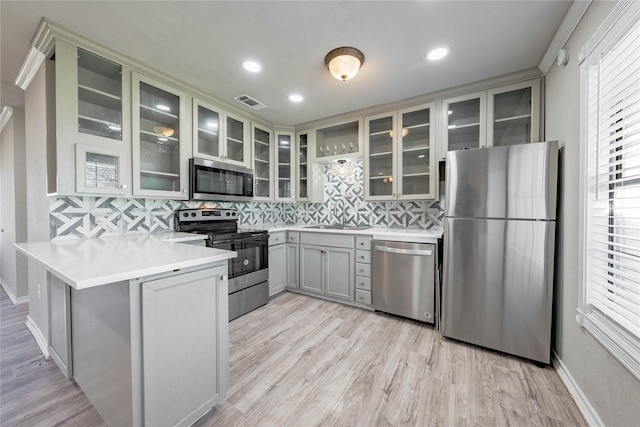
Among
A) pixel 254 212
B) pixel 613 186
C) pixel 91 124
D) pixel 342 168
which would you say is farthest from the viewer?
pixel 254 212

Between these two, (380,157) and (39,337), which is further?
(380,157)

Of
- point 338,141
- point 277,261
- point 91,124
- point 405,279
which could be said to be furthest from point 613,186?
point 91,124

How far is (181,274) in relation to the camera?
115 cm

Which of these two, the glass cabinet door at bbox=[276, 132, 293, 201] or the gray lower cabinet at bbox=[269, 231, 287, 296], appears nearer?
the gray lower cabinet at bbox=[269, 231, 287, 296]

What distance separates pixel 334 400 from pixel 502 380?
1.19m

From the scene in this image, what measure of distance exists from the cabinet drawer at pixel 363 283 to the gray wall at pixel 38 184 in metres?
2.77

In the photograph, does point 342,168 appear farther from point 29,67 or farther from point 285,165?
point 29,67

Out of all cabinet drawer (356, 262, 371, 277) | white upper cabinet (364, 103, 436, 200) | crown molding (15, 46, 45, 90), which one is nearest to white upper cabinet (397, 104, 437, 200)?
white upper cabinet (364, 103, 436, 200)

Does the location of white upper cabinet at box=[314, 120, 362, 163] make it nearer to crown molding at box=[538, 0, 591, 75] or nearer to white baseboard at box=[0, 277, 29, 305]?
crown molding at box=[538, 0, 591, 75]

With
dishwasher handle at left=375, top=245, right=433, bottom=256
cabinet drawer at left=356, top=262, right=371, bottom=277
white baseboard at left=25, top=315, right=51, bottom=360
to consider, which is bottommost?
white baseboard at left=25, top=315, right=51, bottom=360

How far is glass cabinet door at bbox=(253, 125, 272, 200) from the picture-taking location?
335 centimetres

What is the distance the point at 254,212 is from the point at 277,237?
63 centimetres

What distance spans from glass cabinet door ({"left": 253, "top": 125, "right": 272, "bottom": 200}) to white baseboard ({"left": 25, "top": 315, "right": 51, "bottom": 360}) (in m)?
2.33

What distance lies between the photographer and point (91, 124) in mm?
1863
